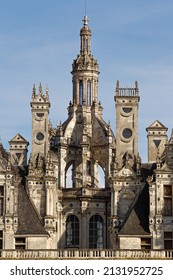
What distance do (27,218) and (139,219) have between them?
8541 mm

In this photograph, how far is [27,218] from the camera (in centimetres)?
11325

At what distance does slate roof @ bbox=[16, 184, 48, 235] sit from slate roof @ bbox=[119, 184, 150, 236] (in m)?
6.26

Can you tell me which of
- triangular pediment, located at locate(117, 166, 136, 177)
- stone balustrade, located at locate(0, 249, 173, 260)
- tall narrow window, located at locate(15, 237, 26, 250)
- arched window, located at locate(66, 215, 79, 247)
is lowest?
stone balustrade, located at locate(0, 249, 173, 260)

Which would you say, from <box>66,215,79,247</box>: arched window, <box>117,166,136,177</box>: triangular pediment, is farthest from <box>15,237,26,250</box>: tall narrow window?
<box>117,166,136,177</box>: triangular pediment

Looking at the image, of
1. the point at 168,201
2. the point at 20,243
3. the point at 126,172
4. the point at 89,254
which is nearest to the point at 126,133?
the point at 126,172

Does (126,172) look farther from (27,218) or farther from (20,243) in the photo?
(20,243)

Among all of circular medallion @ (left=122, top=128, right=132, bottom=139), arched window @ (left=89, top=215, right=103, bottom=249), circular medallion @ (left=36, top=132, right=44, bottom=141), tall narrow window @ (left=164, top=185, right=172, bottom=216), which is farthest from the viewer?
circular medallion @ (left=36, top=132, right=44, bottom=141)

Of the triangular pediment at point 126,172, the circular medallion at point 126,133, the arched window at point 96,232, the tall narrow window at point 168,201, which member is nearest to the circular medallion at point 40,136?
the circular medallion at point 126,133

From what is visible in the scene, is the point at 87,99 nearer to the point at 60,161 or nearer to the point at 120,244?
the point at 60,161

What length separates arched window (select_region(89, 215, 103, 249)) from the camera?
117125mm

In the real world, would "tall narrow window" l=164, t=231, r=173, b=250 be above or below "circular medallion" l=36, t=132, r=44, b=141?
below

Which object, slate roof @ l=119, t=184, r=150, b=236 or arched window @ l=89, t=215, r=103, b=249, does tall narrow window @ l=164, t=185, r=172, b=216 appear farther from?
arched window @ l=89, t=215, r=103, b=249

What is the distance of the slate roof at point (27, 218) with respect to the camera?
112 m

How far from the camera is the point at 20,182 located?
379 ft
